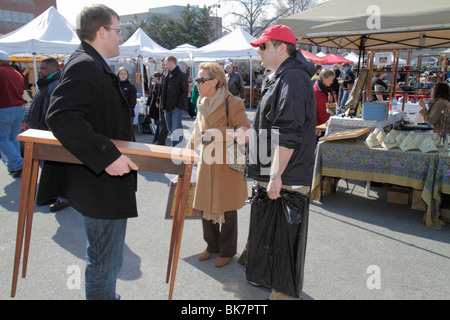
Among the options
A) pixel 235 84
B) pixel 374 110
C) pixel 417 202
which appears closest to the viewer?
pixel 417 202

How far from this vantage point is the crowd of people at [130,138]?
64.4 inches

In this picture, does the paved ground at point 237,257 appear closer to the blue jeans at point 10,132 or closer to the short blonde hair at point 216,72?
the short blonde hair at point 216,72

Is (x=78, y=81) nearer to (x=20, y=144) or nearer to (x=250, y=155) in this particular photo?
(x=250, y=155)

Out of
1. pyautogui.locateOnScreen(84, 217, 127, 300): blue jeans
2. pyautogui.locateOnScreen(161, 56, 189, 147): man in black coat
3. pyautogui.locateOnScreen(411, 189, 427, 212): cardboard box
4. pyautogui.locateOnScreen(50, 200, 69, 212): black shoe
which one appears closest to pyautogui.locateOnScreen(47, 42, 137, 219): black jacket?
pyautogui.locateOnScreen(84, 217, 127, 300): blue jeans

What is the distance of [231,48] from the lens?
13.0 metres

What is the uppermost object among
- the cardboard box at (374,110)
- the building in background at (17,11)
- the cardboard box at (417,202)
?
the building in background at (17,11)

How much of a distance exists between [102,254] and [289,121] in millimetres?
1339

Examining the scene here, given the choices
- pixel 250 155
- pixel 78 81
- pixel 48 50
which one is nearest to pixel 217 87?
pixel 250 155

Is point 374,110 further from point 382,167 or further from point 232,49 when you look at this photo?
point 232,49

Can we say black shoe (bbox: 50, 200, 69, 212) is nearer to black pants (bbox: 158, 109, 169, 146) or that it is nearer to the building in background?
black pants (bbox: 158, 109, 169, 146)

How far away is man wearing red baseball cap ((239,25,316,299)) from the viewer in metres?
2.07

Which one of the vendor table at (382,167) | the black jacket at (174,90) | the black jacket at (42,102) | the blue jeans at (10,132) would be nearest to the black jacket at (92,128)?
the black jacket at (42,102)

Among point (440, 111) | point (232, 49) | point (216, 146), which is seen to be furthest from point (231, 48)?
point (216, 146)

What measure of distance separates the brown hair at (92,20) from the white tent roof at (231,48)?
11.5m
